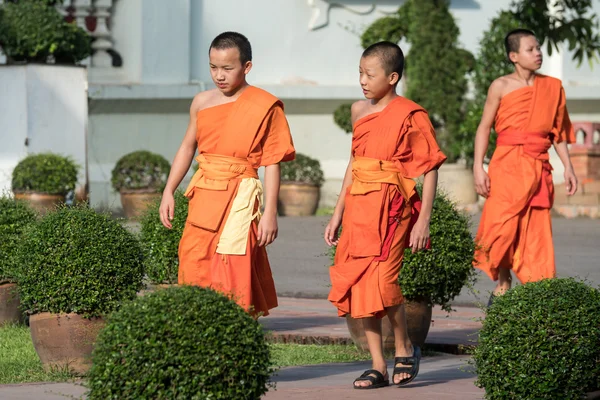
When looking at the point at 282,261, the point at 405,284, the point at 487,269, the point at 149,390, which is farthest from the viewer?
the point at 282,261

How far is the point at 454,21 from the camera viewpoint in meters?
18.7

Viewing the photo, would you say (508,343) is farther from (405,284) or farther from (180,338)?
(405,284)

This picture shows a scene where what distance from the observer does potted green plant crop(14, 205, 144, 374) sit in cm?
644

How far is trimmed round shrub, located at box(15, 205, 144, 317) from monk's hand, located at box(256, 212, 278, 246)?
76 centimetres

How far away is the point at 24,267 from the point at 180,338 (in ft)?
8.23

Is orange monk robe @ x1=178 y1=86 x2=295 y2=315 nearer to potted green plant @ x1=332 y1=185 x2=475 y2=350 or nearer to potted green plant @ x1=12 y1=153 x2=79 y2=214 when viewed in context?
potted green plant @ x1=332 y1=185 x2=475 y2=350

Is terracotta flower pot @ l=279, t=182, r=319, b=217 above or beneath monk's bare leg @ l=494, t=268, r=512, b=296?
beneath

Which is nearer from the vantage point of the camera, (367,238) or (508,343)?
(508,343)

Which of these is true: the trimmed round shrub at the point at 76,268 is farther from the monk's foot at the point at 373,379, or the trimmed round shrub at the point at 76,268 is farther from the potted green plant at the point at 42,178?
the potted green plant at the point at 42,178

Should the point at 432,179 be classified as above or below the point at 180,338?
above

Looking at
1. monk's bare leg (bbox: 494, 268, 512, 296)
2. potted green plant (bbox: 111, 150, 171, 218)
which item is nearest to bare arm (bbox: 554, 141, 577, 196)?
monk's bare leg (bbox: 494, 268, 512, 296)

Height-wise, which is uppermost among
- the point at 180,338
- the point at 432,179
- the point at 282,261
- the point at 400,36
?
the point at 400,36

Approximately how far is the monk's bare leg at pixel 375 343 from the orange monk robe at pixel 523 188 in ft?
6.99

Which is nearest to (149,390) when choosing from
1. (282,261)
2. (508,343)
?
(508,343)
